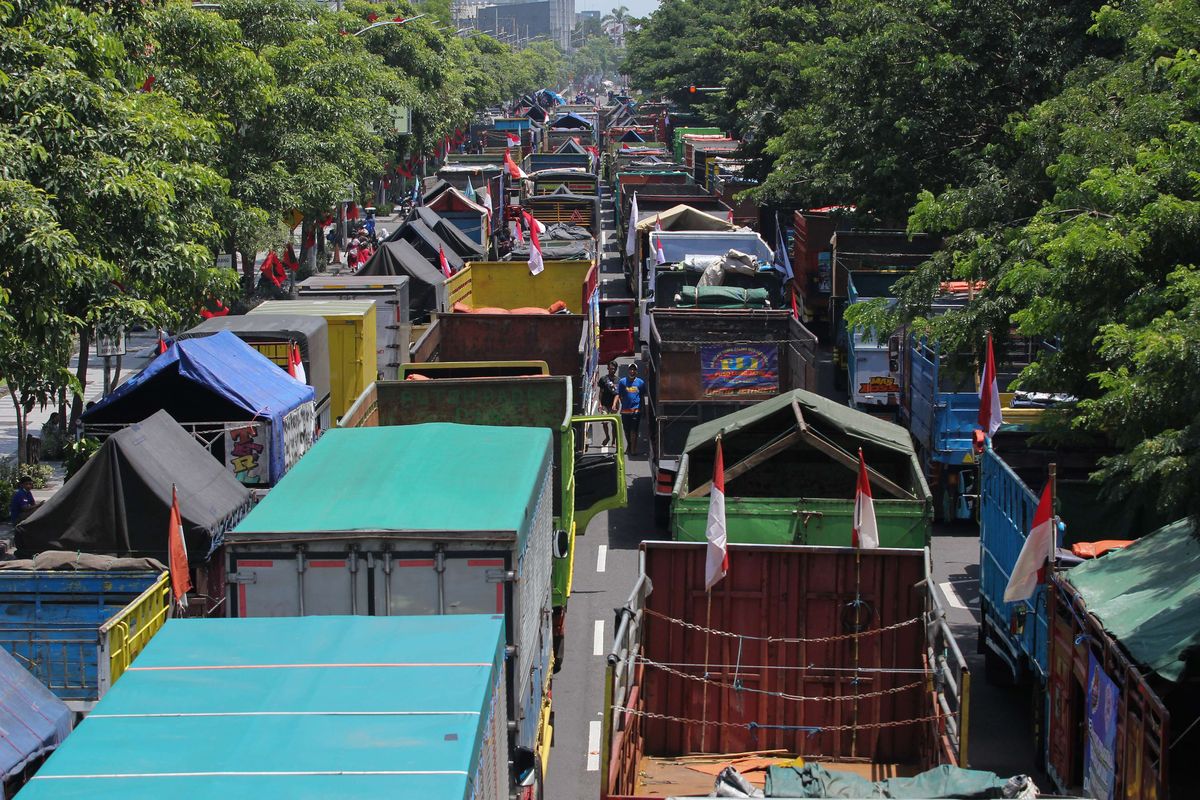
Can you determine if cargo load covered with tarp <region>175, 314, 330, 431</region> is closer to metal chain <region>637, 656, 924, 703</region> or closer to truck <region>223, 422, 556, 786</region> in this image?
truck <region>223, 422, 556, 786</region>

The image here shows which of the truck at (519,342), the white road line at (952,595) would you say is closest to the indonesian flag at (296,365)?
the truck at (519,342)

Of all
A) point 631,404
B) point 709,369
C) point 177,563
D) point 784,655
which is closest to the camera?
point 784,655

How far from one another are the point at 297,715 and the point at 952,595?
1008 centimetres

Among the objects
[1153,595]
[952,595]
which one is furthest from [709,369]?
[1153,595]

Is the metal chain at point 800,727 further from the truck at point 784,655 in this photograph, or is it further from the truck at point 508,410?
the truck at point 508,410

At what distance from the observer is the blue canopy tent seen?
8742mm

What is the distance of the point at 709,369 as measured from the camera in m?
18.9

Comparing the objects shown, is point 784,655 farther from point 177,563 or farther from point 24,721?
point 24,721

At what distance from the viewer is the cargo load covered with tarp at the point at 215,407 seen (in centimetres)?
1612

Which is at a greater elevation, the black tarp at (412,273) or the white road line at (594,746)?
the black tarp at (412,273)

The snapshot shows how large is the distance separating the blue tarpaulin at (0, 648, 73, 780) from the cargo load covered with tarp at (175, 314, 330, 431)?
28.1ft

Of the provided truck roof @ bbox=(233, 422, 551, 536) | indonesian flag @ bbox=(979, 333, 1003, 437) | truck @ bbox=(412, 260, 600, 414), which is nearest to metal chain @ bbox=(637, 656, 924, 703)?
truck roof @ bbox=(233, 422, 551, 536)

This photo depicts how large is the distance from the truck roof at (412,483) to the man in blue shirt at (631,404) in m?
8.97

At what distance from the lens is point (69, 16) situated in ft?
50.8
